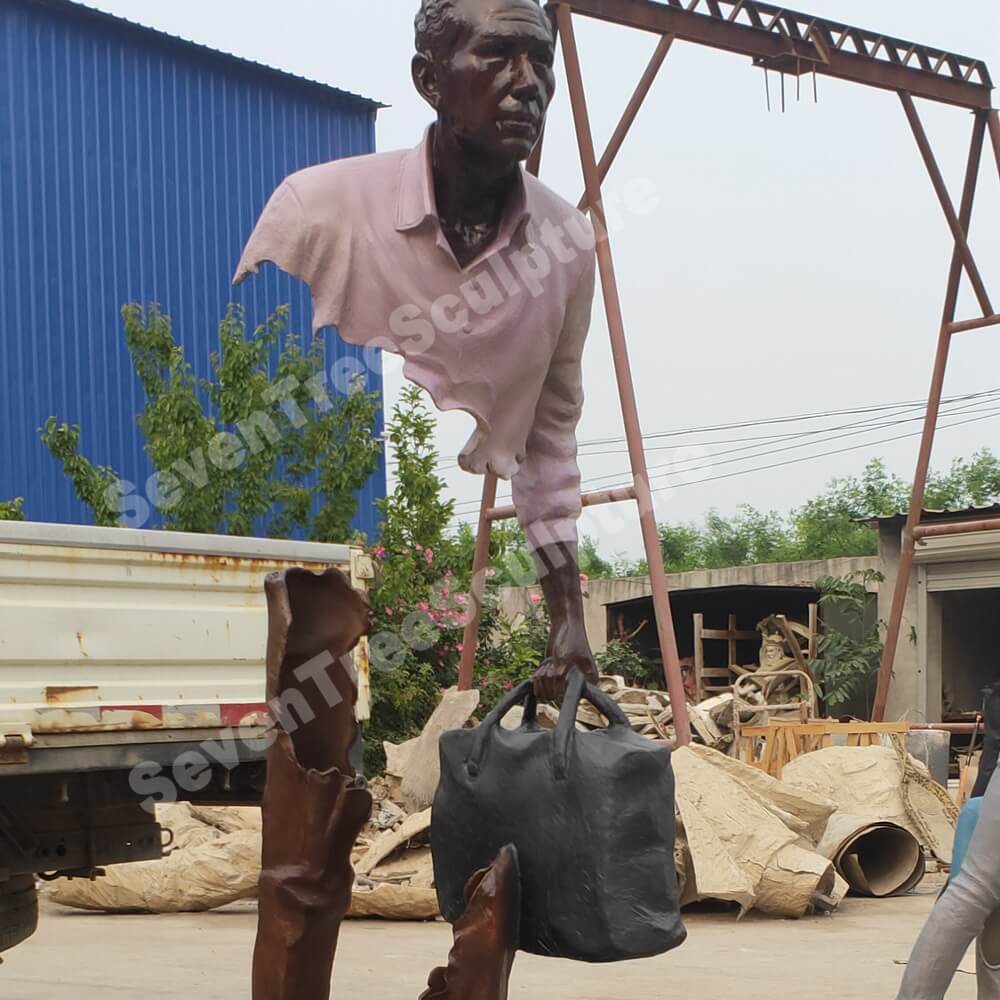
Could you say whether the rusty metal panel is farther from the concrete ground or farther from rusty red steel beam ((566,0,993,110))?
rusty red steel beam ((566,0,993,110))

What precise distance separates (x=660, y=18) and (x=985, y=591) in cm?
1292

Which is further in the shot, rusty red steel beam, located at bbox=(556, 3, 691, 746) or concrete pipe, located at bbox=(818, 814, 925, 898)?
concrete pipe, located at bbox=(818, 814, 925, 898)

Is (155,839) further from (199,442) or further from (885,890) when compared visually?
(199,442)

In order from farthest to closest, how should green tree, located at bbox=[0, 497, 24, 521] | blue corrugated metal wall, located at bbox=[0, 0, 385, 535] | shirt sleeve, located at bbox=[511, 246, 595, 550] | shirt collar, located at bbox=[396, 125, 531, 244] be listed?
blue corrugated metal wall, located at bbox=[0, 0, 385, 535], green tree, located at bbox=[0, 497, 24, 521], shirt sleeve, located at bbox=[511, 246, 595, 550], shirt collar, located at bbox=[396, 125, 531, 244]

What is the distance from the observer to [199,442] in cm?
1107

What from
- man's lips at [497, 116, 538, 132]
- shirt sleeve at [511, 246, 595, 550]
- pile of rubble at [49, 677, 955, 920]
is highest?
man's lips at [497, 116, 538, 132]

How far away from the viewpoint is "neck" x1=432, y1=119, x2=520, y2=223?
2621mm

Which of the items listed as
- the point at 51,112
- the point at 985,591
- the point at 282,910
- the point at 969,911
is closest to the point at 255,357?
the point at 51,112

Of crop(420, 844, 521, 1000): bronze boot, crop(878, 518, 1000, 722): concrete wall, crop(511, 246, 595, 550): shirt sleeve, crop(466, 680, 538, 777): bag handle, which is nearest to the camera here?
crop(420, 844, 521, 1000): bronze boot

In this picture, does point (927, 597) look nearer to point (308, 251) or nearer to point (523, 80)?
point (308, 251)

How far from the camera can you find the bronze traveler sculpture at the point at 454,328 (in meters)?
2.36

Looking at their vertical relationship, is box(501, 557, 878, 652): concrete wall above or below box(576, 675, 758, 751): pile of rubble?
above

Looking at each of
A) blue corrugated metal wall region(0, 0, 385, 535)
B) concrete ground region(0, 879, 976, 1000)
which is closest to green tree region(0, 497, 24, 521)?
blue corrugated metal wall region(0, 0, 385, 535)

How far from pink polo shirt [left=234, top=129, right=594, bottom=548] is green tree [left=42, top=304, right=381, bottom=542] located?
8.21m
